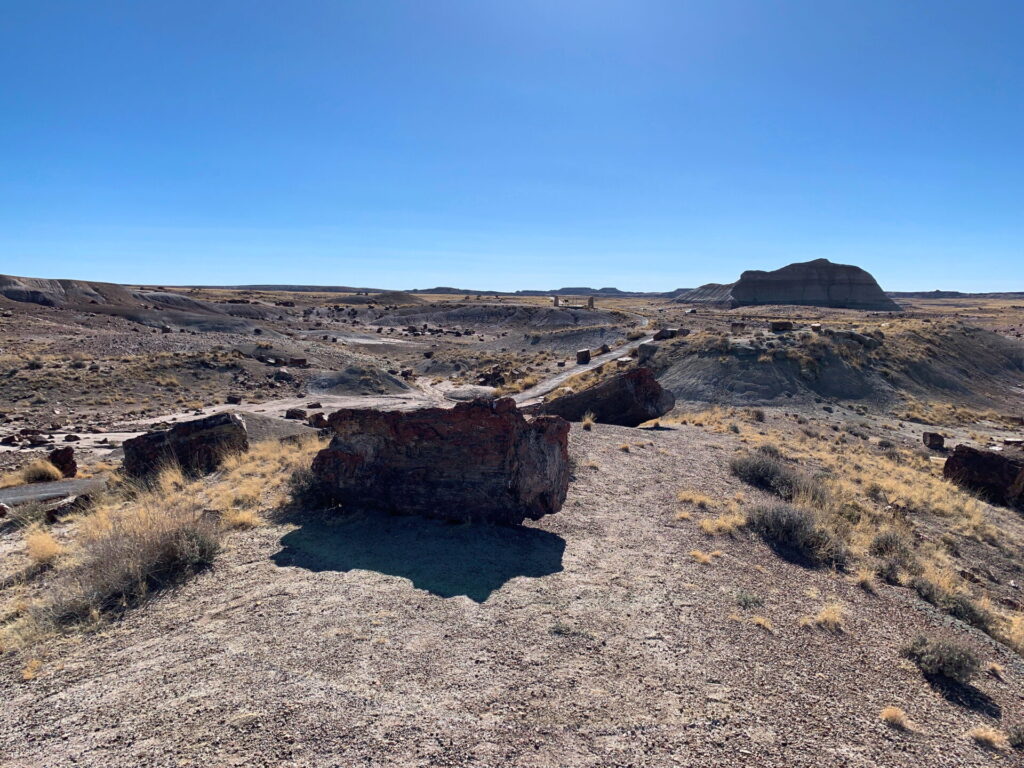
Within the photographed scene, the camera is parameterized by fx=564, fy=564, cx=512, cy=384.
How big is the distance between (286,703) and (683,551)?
5685mm

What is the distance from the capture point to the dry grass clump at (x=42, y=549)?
23.8ft

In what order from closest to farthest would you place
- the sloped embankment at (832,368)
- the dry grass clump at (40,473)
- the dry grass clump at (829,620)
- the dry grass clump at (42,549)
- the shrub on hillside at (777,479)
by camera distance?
the dry grass clump at (829,620) < the dry grass clump at (42,549) < the shrub on hillside at (777,479) < the dry grass clump at (40,473) < the sloped embankment at (832,368)

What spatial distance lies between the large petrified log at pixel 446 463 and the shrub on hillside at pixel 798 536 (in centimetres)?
336

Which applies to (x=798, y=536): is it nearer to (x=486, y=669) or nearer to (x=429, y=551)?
(x=429, y=551)

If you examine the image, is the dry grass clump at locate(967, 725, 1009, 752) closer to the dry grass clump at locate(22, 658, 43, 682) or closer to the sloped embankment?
the dry grass clump at locate(22, 658, 43, 682)

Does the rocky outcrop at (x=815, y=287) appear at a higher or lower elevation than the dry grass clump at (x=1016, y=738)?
higher

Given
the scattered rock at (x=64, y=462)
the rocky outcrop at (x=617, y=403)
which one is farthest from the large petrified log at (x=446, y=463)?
the scattered rock at (x=64, y=462)

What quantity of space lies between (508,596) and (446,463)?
2.71 m

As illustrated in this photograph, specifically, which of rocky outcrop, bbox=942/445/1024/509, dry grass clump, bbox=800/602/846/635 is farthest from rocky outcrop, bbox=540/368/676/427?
dry grass clump, bbox=800/602/846/635

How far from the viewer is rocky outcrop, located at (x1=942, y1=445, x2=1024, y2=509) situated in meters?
14.2

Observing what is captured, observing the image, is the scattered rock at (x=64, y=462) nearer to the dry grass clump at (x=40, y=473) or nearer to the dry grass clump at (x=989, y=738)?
the dry grass clump at (x=40, y=473)

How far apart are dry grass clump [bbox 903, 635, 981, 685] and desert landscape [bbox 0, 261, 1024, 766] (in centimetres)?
3

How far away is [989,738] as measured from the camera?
4.62 metres

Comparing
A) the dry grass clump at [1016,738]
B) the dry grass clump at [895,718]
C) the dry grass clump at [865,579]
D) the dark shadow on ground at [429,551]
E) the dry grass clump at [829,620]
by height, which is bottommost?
the dry grass clump at [865,579]
